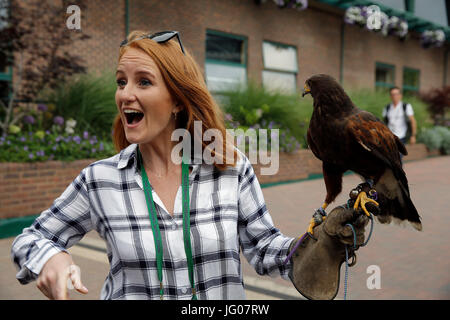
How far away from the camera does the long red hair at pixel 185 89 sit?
1.53m

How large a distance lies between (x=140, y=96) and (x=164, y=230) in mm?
491

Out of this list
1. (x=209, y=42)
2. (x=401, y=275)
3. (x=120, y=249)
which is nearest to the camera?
(x=120, y=249)

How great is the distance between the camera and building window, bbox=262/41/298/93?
13.3m

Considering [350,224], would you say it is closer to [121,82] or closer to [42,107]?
[121,82]

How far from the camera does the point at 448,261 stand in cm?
455

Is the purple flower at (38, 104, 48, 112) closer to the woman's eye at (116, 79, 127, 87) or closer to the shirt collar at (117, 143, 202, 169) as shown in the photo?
the shirt collar at (117, 143, 202, 169)

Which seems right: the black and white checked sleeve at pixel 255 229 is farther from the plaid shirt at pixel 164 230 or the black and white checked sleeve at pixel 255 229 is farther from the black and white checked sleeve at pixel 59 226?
the black and white checked sleeve at pixel 59 226

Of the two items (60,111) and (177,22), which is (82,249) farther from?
(177,22)

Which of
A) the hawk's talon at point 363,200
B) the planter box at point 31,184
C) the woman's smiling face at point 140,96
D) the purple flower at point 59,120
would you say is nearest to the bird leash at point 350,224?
the hawk's talon at point 363,200

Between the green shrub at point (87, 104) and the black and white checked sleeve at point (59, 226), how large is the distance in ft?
20.0

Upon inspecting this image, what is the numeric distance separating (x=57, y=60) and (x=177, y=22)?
167 inches

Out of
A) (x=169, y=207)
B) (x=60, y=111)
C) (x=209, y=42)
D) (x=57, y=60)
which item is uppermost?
(x=209, y=42)

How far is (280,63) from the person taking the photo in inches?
533

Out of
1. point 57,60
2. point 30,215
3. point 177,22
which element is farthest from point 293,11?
point 30,215
